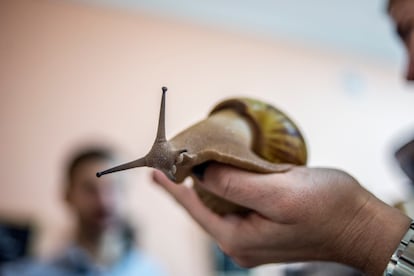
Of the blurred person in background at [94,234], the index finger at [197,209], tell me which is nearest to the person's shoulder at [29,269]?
the blurred person in background at [94,234]

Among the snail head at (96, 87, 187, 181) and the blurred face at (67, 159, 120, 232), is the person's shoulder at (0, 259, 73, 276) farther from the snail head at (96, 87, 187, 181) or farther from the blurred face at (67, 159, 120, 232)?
the snail head at (96, 87, 187, 181)

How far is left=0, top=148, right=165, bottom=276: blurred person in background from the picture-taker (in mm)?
1402

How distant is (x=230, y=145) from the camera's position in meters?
0.53

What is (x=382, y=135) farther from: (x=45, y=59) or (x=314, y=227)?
(x=314, y=227)

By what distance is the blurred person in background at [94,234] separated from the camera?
1402 mm

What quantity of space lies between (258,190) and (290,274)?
27.8 inches

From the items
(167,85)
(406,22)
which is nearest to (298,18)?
(167,85)

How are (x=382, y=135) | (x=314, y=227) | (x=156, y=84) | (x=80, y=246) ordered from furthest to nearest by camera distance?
(x=382, y=135) → (x=156, y=84) → (x=80, y=246) → (x=314, y=227)

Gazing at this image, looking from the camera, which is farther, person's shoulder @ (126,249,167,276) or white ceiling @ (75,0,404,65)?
white ceiling @ (75,0,404,65)

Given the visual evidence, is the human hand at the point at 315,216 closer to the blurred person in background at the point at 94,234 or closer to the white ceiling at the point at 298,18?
the blurred person in background at the point at 94,234

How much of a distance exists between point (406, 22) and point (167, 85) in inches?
54.0

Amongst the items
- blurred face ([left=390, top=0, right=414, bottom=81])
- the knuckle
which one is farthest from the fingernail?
blurred face ([left=390, top=0, right=414, bottom=81])

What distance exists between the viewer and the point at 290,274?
1113 mm

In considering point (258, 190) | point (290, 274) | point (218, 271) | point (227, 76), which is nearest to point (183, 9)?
point (227, 76)
